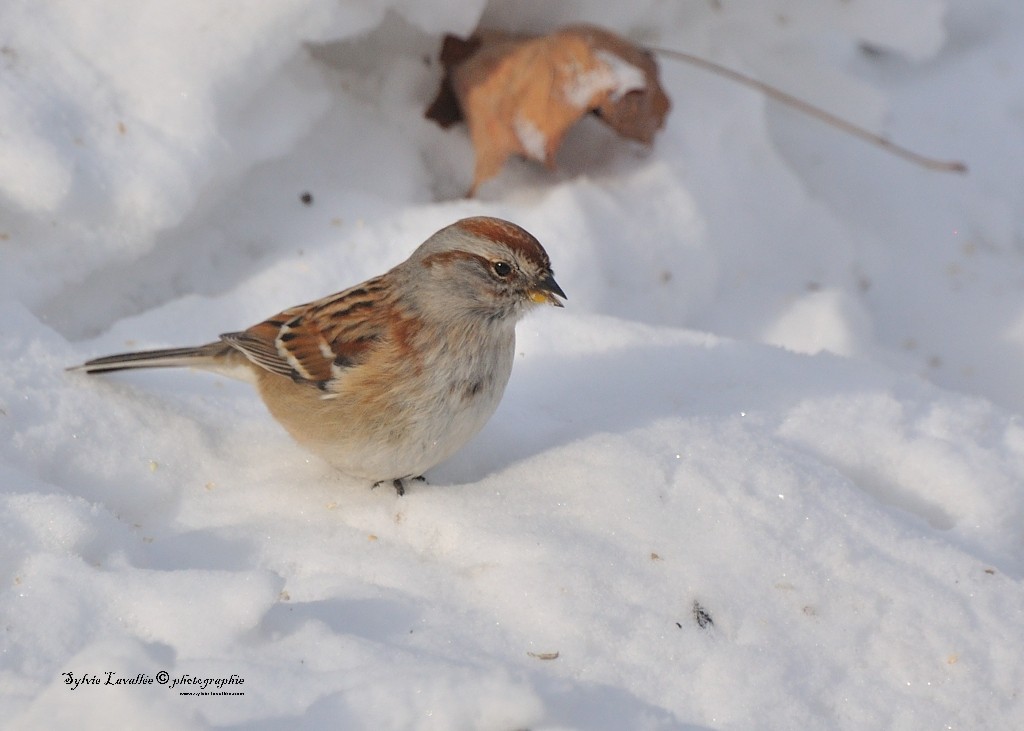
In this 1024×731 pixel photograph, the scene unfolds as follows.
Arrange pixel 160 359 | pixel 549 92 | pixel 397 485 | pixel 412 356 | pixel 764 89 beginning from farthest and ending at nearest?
pixel 764 89
pixel 549 92
pixel 160 359
pixel 397 485
pixel 412 356

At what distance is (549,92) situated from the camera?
3.98m

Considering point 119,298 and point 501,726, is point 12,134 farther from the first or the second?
point 501,726

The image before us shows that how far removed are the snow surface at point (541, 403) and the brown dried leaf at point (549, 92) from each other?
17cm

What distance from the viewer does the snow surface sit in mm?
2191

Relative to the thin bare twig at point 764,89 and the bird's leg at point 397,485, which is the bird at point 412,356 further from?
the thin bare twig at point 764,89

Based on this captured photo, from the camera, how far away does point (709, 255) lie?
4.31m

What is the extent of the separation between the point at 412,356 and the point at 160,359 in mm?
776

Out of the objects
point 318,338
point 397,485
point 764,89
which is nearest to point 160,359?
point 318,338

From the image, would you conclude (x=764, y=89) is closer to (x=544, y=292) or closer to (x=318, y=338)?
(x=544, y=292)

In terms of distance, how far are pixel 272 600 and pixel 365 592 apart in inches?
11.8

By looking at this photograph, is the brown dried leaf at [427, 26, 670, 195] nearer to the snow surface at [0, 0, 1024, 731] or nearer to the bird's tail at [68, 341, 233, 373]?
the snow surface at [0, 0, 1024, 731]

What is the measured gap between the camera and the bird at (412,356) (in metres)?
2.71

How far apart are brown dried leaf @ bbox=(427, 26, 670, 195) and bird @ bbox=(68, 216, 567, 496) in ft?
4.13

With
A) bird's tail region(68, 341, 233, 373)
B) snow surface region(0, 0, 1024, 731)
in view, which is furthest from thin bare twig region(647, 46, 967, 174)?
bird's tail region(68, 341, 233, 373)
